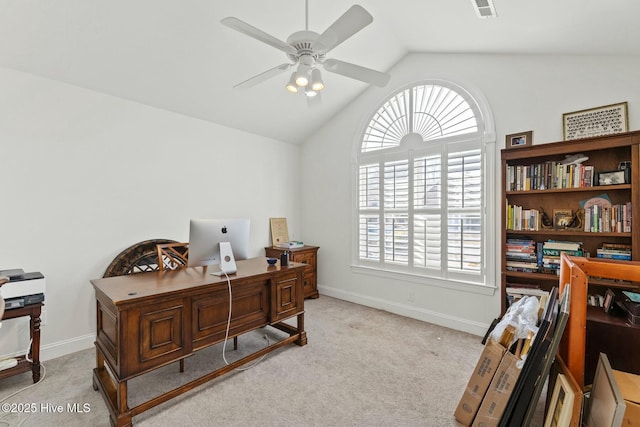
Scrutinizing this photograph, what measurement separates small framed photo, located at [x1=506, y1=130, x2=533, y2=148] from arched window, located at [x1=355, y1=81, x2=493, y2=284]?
237 millimetres

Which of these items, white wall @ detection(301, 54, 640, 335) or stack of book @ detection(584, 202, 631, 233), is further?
white wall @ detection(301, 54, 640, 335)

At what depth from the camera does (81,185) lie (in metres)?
2.75

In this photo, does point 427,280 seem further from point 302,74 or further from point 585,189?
point 302,74

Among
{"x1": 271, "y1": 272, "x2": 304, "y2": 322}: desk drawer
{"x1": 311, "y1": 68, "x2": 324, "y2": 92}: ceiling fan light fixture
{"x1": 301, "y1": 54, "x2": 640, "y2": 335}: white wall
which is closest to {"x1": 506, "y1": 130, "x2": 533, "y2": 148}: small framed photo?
{"x1": 301, "y1": 54, "x2": 640, "y2": 335}: white wall

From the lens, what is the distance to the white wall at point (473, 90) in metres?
2.50

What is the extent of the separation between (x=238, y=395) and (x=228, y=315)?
0.58m

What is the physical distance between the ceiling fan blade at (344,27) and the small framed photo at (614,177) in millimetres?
2288

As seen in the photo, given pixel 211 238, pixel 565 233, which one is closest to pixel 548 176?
pixel 565 233

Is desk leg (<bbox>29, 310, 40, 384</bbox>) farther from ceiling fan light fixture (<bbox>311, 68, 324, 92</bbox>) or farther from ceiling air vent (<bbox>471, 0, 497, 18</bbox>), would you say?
ceiling air vent (<bbox>471, 0, 497, 18</bbox>)

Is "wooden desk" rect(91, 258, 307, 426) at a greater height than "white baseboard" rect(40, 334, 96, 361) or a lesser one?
greater

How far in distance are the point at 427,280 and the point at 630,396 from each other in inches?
83.1

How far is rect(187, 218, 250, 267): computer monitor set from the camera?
2281mm

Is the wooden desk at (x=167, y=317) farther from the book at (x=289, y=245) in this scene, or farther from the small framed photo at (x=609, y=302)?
the small framed photo at (x=609, y=302)

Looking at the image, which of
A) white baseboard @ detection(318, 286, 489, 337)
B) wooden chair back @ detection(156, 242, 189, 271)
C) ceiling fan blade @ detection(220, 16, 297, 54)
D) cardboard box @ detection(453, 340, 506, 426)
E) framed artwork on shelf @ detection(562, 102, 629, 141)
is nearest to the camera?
ceiling fan blade @ detection(220, 16, 297, 54)
